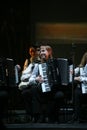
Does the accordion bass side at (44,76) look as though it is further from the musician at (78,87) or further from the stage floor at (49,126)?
the stage floor at (49,126)

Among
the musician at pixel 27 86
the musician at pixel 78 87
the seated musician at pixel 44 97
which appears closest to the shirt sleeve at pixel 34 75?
the seated musician at pixel 44 97

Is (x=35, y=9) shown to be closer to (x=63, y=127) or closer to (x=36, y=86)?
(x=36, y=86)

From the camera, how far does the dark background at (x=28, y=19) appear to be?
1667 cm

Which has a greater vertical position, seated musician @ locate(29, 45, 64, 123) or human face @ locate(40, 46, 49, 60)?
human face @ locate(40, 46, 49, 60)

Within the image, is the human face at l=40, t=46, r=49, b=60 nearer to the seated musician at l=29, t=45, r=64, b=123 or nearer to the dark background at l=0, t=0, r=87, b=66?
the seated musician at l=29, t=45, r=64, b=123

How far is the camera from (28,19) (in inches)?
658

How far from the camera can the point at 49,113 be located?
1466cm

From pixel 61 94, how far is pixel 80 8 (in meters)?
2.87

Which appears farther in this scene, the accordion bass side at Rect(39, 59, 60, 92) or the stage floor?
the accordion bass side at Rect(39, 59, 60, 92)

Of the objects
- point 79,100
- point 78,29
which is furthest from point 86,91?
point 78,29

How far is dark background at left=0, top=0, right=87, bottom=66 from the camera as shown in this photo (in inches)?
656

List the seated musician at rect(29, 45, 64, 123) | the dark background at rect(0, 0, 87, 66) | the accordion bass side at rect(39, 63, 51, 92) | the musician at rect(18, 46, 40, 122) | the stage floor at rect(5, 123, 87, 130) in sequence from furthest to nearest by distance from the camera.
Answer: the dark background at rect(0, 0, 87, 66)
the musician at rect(18, 46, 40, 122)
the seated musician at rect(29, 45, 64, 123)
the accordion bass side at rect(39, 63, 51, 92)
the stage floor at rect(5, 123, 87, 130)

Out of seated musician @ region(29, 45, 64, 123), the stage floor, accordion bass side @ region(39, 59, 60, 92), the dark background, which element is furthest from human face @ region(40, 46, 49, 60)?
the dark background

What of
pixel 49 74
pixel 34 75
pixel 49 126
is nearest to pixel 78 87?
pixel 49 74
